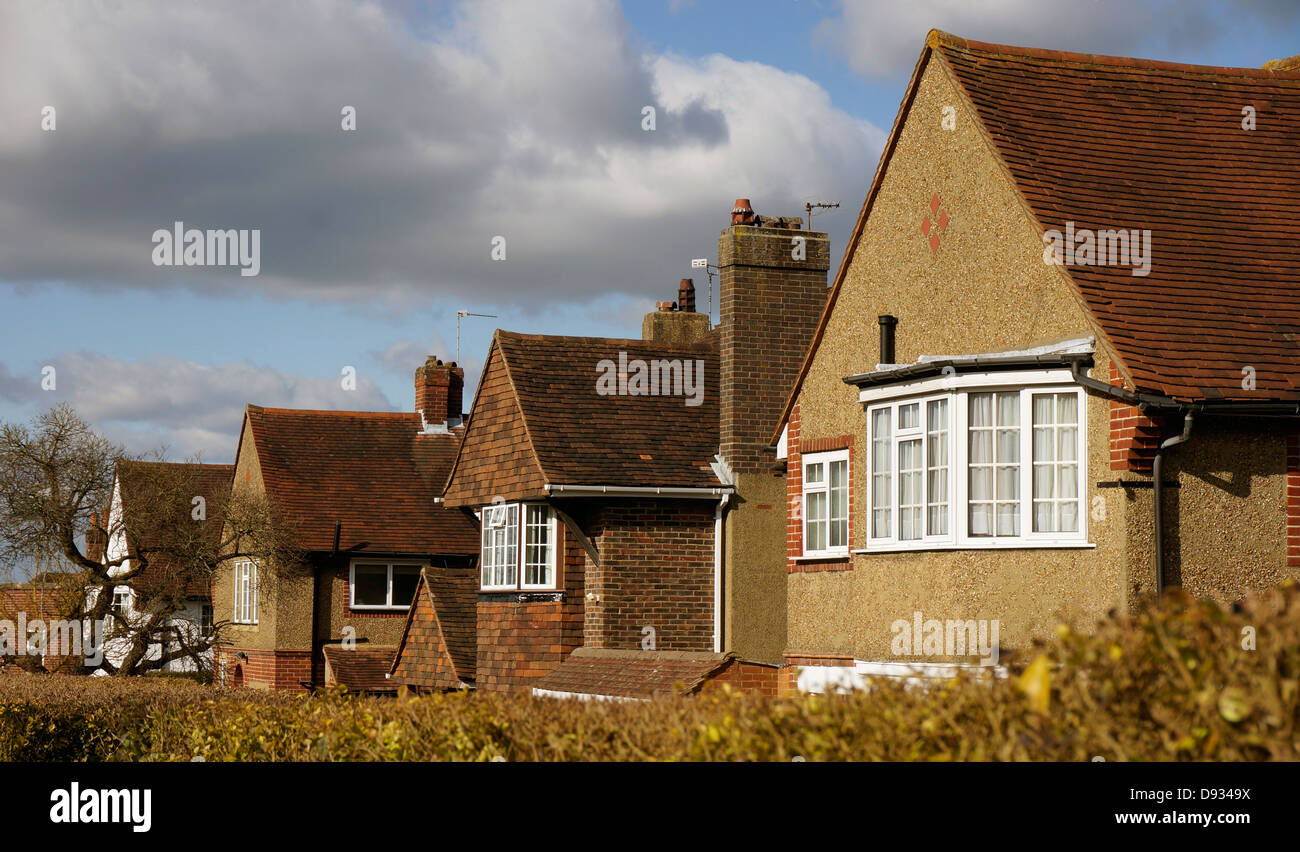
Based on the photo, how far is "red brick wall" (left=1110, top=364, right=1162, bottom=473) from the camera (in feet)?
41.9

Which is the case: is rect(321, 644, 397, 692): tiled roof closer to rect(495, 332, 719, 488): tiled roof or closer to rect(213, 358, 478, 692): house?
rect(213, 358, 478, 692): house

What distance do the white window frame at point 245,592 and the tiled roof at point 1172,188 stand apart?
2758cm

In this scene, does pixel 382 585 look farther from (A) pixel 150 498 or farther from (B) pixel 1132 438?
(B) pixel 1132 438

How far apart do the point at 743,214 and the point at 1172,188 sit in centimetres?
874

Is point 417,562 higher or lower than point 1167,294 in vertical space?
lower

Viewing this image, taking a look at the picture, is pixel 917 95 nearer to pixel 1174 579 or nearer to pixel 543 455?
pixel 1174 579

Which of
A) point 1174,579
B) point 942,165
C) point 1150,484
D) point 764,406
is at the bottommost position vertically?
point 1174,579

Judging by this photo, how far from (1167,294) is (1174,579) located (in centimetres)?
285

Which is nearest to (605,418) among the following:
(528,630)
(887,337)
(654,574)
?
(654,574)

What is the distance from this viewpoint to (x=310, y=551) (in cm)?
3678

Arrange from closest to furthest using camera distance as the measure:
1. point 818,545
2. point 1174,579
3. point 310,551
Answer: point 1174,579 < point 818,545 < point 310,551

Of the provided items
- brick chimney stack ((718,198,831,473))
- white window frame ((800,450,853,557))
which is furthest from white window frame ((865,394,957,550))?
brick chimney stack ((718,198,831,473))

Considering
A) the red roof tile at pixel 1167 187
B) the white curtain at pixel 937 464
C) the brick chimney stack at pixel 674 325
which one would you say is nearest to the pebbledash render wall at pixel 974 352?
the red roof tile at pixel 1167 187
